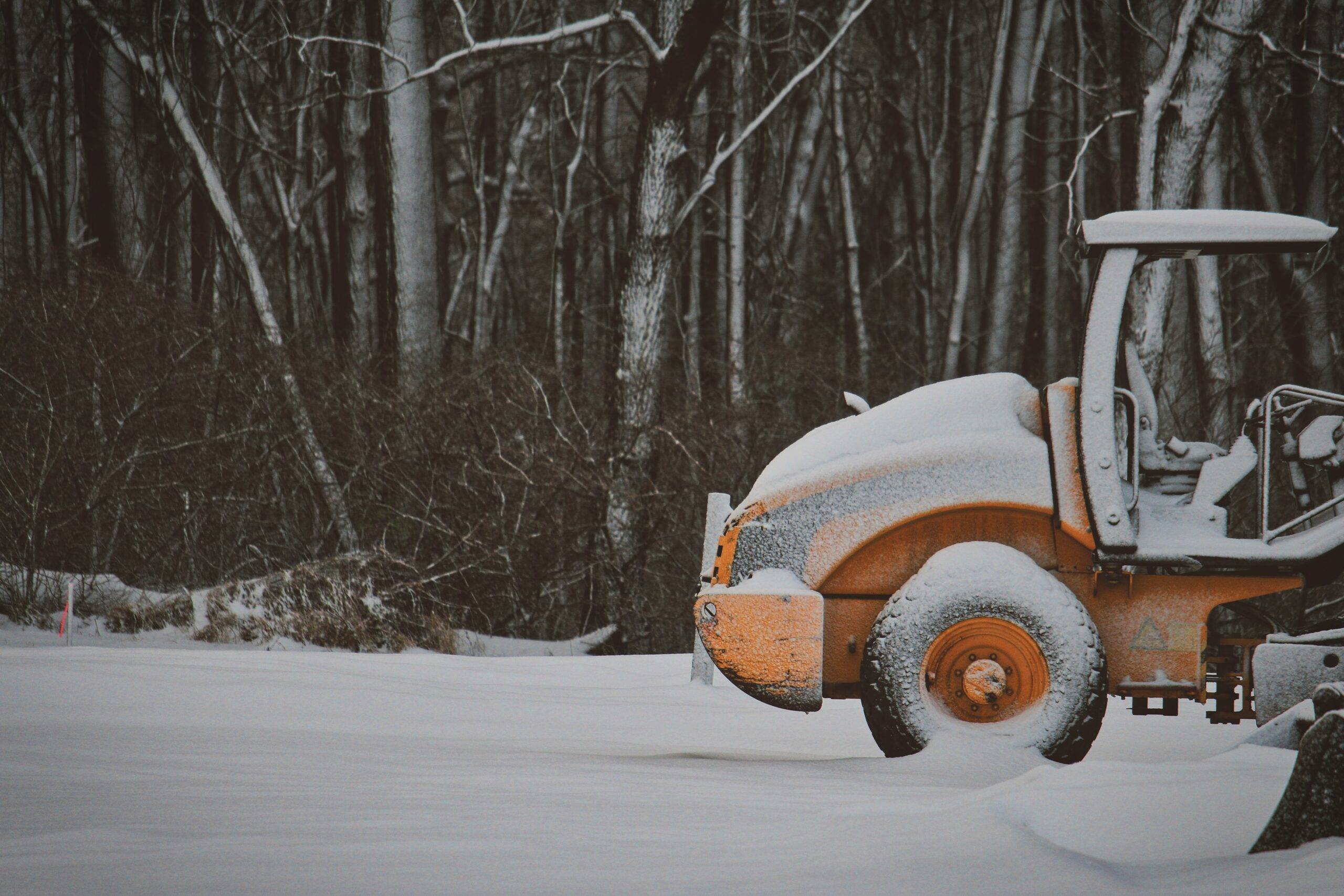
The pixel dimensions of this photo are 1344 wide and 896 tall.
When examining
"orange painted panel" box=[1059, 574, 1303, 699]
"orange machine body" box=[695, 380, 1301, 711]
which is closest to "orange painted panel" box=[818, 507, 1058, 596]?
"orange machine body" box=[695, 380, 1301, 711]

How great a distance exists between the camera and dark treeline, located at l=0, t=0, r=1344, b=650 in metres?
11.0

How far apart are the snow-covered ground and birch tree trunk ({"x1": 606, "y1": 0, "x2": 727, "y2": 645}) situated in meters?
5.54

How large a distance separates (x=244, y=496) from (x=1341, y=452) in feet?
28.4

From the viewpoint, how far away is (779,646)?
519cm

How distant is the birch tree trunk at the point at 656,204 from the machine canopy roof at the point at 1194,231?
6612 mm

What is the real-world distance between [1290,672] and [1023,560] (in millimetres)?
1077

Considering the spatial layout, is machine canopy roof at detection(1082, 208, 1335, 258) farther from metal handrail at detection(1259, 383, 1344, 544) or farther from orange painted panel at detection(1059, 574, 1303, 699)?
orange painted panel at detection(1059, 574, 1303, 699)

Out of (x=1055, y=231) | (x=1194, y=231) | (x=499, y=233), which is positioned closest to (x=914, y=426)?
(x=1194, y=231)

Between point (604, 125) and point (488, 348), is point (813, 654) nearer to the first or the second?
point (488, 348)

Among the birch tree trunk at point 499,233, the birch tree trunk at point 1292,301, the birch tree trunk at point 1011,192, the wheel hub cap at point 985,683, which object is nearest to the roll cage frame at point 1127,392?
the wheel hub cap at point 985,683

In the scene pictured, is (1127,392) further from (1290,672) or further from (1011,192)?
(1011,192)

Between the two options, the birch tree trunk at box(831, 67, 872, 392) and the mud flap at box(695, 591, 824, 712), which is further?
the birch tree trunk at box(831, 67, 872, 392)

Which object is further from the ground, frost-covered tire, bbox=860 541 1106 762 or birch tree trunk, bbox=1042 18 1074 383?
birch tree trunk, bbox=1042 18 1074 383

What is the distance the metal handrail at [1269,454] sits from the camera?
5258 millimetres
